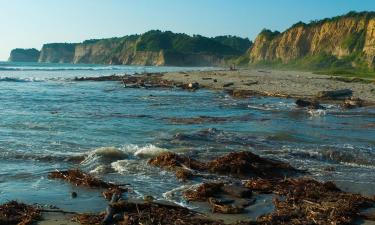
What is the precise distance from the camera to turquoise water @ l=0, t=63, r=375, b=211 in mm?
12445

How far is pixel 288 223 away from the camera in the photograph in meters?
9.23

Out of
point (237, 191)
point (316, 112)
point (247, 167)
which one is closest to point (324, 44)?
point (316, 112)

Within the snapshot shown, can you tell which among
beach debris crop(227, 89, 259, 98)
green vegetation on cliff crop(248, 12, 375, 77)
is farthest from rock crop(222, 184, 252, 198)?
green vegetation on cliff crop(248, 12, 375, 77)

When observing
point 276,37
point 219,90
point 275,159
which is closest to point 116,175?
point 275,159

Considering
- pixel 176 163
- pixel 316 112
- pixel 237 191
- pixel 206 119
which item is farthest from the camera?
pixel 316 112

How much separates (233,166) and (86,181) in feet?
12.9

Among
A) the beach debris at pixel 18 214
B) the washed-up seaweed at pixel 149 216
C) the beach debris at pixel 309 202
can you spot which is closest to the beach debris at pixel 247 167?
the beach debris at pixel 309 202

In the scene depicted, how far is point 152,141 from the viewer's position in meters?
19.0

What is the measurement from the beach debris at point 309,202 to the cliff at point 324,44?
7077 centimetres

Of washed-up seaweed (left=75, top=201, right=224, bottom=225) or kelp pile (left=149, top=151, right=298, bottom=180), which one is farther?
kelp pile (left=149, top=151, right=298, bottom=180)

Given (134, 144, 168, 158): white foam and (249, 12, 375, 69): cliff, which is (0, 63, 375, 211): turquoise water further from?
(249, 12, 375, 69): cliff

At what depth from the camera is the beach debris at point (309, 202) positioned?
9.47m

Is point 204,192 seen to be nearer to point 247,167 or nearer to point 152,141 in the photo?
point 247,167

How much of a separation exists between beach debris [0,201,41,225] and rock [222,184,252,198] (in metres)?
4.02
